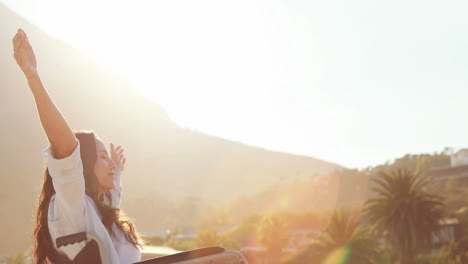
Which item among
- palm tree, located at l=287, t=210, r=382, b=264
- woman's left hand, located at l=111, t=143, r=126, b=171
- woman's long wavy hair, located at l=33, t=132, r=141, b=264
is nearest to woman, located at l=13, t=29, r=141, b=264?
woman's long wavy hair, located at l=33, t=132, r=141, b=264

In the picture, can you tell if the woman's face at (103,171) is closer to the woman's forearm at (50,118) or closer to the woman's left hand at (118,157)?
the woman's forearm at (50,118)

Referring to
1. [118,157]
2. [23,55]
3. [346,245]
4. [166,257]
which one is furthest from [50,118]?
[346,245]

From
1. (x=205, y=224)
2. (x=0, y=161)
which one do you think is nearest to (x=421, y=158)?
(x=205, y=224)

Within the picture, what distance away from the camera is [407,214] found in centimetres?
5294

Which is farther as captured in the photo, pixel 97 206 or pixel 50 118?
pixel 97 206

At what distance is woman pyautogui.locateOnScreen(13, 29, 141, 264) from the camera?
93.4 inches

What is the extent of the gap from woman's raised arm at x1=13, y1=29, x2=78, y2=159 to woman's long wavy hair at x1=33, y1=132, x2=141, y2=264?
428mm

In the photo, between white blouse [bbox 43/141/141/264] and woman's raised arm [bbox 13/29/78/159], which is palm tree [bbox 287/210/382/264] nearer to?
white blouse [bbox 43/141/141/264]

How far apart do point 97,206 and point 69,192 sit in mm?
371

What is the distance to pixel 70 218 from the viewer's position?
8.28 ft

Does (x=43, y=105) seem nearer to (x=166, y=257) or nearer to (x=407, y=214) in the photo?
(x=166, y=257)

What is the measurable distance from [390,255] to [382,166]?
103556mm

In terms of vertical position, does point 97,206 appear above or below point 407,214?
below

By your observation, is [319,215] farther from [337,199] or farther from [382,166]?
[382,166]
